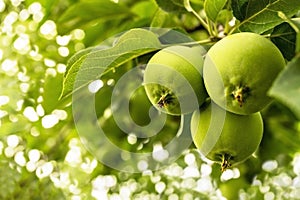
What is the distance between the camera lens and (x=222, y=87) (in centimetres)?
77

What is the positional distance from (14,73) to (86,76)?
104cm

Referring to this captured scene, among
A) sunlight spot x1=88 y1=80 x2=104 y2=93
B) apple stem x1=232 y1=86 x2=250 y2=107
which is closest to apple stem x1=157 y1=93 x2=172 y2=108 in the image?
apple stem x1=232 y1=86 x2=250 y2=107

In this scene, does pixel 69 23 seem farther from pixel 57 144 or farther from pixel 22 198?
pixel 22 198

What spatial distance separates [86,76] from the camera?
896 millimetres

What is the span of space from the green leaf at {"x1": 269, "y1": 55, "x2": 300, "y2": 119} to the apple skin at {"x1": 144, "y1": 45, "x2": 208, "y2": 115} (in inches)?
9.8

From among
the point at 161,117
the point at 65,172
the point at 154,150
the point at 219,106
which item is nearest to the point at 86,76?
the point at 219,106

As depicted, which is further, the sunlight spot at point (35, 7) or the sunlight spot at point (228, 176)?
the sunlight spot at point (228, 176)

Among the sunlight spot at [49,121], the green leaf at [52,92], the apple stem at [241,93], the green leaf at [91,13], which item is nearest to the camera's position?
the apple stem at [241,93]

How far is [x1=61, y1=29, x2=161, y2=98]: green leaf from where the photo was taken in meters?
0.85

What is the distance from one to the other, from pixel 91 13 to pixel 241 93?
898mm

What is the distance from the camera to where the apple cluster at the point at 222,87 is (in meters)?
0.75

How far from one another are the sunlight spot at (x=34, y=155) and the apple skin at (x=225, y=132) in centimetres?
107

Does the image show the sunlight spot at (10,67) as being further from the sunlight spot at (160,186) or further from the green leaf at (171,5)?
the green leaf at (171,5)

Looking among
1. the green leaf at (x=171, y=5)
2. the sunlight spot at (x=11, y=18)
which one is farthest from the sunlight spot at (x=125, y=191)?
the green leaf at (x=171, y=5)
